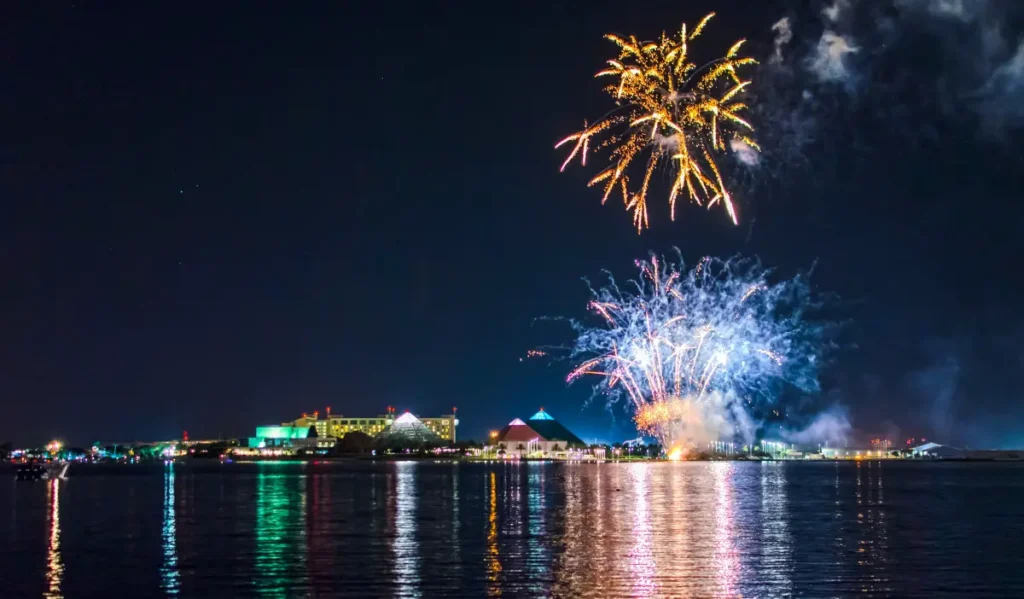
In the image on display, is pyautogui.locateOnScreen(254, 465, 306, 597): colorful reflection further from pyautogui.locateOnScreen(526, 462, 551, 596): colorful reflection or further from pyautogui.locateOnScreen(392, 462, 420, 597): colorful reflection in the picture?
pyautogui.locateOnScreen(526, 462, 551, 596): colorful reflection

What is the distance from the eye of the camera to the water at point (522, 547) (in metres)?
24.3

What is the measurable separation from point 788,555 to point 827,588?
19.1 feet

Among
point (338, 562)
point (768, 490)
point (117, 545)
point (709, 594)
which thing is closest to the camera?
point (709, 594)

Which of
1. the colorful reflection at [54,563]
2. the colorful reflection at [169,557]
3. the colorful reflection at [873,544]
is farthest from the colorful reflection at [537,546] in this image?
the colorful reflection at [54,563]

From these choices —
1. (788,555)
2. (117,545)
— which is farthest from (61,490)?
(788,555)

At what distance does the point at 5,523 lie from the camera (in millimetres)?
43938

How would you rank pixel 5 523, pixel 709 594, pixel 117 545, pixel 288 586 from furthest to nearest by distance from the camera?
pixel 5 523
pixel 117 545
pixel 288 586
pixel 709 594

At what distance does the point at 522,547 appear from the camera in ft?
105

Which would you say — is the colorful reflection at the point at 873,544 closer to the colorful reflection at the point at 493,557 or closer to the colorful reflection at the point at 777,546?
the colorful reflection at the point at 777,546

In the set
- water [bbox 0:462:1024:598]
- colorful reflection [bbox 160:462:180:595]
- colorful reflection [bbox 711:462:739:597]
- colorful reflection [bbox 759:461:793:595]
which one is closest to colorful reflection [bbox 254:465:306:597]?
water [bbox 0:462:1024:598]

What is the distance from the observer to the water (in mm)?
24266

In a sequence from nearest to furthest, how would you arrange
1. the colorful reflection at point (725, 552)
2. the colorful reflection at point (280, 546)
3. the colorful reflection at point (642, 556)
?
the colorful reflection at point (642, 556) < the colorful reflection at point (725, 552) < the colorful reflection at point (280, 546)

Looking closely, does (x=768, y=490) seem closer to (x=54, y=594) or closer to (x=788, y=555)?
(x=788, y=555)

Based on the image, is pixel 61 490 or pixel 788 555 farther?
pixel 61 490
